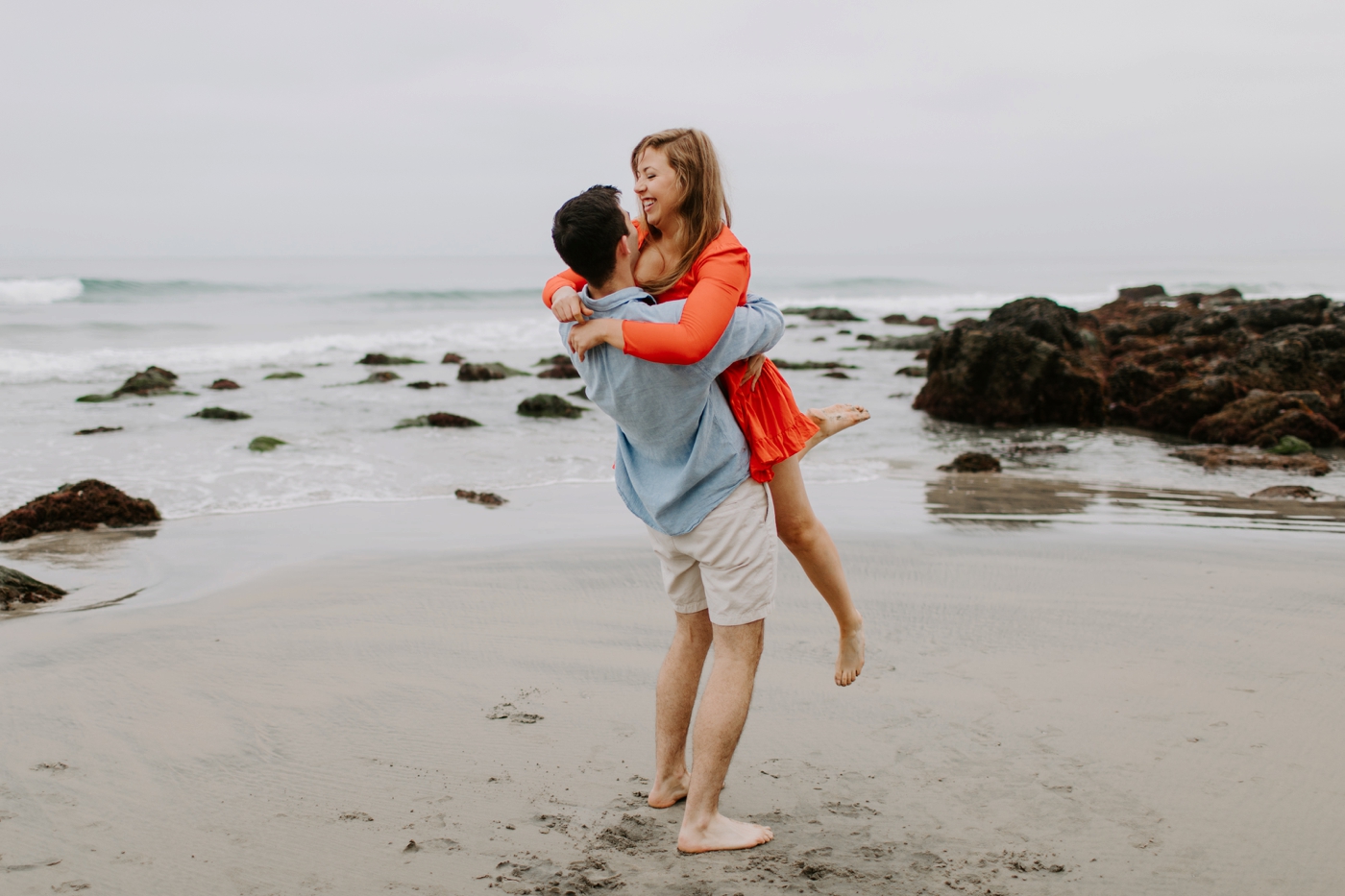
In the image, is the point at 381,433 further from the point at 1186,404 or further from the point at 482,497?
the point at 1186,404

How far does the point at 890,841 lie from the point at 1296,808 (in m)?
1.17

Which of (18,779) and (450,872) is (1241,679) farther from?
(18,779)

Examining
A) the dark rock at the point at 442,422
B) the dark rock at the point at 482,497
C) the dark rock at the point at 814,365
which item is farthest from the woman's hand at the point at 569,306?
the dark rock at the point at 814,365

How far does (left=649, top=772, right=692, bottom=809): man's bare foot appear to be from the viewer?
9.55 ft

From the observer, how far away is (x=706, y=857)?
8.61ft

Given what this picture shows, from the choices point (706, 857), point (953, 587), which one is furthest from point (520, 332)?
point (706, 857)

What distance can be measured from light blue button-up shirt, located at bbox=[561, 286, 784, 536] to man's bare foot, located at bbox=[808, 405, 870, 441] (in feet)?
1.74

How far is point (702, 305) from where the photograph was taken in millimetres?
2398

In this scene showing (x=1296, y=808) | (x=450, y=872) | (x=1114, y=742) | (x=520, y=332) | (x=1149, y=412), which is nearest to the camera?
(x=450, y=872)

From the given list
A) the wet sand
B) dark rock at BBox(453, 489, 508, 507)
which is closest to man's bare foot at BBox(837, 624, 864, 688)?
the wet sand

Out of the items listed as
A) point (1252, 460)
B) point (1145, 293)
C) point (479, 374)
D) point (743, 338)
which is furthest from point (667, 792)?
point (1145, 293)

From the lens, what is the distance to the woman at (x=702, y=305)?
2.39 meters

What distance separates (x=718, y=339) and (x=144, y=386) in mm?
15057

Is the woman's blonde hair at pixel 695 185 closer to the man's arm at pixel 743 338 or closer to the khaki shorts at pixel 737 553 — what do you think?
the man's arm at pixel 743 338
